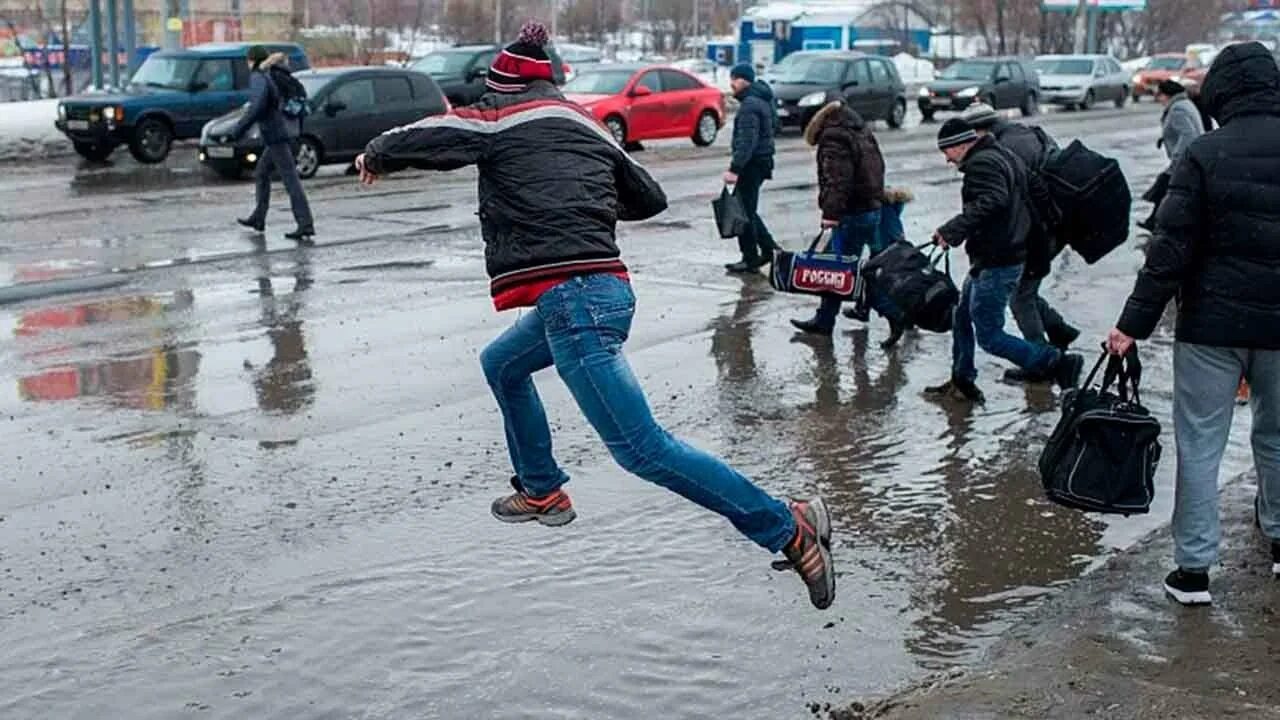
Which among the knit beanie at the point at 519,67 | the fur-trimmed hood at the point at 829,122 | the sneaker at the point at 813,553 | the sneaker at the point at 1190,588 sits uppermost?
the knit beanie at the point at 519,67

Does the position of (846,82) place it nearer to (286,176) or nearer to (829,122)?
(286,176)

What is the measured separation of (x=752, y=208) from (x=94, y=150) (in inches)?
576

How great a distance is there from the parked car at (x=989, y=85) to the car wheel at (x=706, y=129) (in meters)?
11.0

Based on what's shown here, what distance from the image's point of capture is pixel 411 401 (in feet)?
28.9

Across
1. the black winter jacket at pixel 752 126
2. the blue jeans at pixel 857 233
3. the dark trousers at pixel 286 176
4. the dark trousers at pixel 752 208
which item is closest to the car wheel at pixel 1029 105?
the dark trousers at pixel 286 176

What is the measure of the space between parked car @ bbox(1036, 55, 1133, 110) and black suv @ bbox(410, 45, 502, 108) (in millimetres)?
20904

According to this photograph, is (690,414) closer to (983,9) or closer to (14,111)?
(14,111)

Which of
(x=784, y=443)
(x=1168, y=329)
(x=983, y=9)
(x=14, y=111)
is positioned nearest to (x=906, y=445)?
(x=784, y=443)

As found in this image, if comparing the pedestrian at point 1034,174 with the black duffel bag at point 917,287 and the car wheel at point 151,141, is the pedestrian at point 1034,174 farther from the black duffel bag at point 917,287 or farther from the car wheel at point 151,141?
the car wheel at point 151,141

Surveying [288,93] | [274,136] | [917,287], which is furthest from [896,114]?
[917,287]

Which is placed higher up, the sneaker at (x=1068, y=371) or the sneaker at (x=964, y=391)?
the sneaker at (x=1068, y=371)

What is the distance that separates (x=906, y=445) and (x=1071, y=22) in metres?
68.7

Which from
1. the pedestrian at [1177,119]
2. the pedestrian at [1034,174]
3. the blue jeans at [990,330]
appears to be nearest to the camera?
the pedestrian at [1034,174]

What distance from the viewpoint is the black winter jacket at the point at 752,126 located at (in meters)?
12.8
